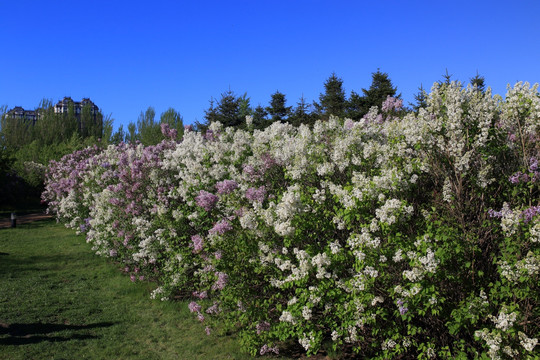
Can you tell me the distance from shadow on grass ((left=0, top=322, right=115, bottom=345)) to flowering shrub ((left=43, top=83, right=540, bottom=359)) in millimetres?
2020

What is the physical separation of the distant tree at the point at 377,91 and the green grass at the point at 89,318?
19.9m

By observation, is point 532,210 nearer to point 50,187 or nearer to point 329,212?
point 329,212

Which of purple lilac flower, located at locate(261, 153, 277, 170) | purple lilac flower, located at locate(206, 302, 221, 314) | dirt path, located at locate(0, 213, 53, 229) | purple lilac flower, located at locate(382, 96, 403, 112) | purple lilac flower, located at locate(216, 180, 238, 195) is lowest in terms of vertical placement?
purple lilac flower, located at locate(206, 302, 221, 314)

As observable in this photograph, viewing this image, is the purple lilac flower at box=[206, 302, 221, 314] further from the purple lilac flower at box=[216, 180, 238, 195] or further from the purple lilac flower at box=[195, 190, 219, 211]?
the purple lilac flower at box=[216, 180, 238, 195]

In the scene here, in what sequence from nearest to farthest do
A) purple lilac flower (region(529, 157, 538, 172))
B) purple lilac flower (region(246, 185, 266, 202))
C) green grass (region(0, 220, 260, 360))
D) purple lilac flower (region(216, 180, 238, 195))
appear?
purple lilac flower (region(529, 157, 538, 172)) < purple lilac flower (region(246, 185, 266, 202)) < purple lilac flower (region(216, 180, 238, 195)) < green grass (region(0, 220, 260, 360))

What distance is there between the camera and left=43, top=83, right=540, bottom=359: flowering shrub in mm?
4070

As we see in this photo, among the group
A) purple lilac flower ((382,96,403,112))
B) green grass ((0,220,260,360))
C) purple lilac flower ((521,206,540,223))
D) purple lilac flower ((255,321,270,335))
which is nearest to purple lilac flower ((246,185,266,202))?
purple lilac flower ((255,321,270,335))

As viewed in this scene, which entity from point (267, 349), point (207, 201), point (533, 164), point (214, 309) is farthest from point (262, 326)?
point (533, 164)

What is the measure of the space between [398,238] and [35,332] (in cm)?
619

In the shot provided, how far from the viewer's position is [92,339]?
22.5 ft

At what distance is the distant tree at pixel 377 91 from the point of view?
26.9 meters

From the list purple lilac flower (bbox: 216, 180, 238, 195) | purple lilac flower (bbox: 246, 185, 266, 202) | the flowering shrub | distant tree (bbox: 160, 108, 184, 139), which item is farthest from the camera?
distant tree (bbox: 160, 108, 184, 139)

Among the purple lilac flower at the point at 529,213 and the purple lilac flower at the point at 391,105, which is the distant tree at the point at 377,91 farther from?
the purple lilac flower at the point at 529,213

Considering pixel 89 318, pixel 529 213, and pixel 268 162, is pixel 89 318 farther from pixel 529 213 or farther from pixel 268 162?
pixel 529 213
